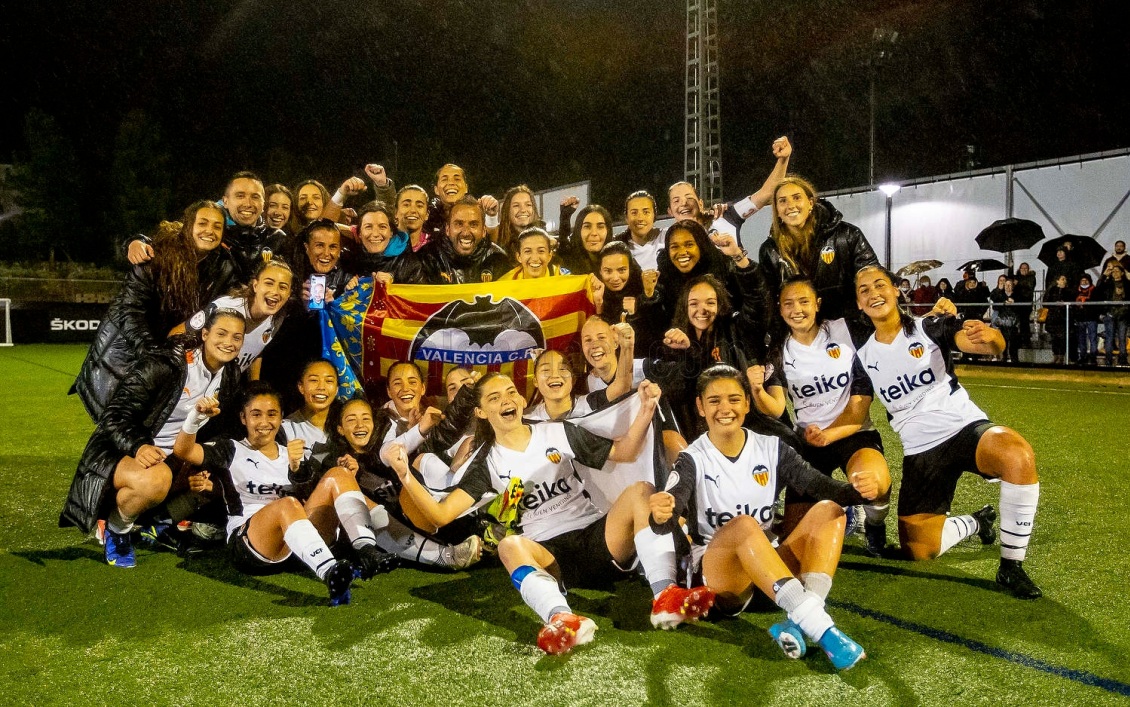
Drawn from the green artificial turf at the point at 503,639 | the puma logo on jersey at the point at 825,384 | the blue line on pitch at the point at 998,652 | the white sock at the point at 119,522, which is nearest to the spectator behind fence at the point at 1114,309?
the green artificial turf at the point at 503,639

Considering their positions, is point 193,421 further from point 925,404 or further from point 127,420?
point 925,404

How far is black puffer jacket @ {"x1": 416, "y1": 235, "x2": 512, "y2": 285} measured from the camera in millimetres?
5633

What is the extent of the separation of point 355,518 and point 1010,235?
14.8m

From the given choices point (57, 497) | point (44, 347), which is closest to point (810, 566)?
point (57, 497)

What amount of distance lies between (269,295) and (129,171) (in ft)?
134

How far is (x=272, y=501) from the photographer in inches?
173

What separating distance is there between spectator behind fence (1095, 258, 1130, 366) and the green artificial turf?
30.1 feet

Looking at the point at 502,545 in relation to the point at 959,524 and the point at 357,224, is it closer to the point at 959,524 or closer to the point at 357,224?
the point at 959,524

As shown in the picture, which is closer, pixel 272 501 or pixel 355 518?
pixel 355 518

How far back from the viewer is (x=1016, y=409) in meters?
10.1

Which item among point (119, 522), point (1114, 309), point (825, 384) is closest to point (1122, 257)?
point (1114, 309)

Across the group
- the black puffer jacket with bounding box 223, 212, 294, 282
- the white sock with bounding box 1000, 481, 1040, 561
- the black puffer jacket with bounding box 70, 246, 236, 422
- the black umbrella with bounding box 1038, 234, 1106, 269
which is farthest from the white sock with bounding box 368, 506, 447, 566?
the black umbrella with bounding box 1038, 234, 1106, 269

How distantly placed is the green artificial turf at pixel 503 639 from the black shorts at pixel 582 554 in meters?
0.10

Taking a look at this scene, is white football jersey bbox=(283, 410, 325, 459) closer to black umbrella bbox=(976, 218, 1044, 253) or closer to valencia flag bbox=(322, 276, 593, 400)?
valencia flag bbox=(322, 276, 593, 400)
